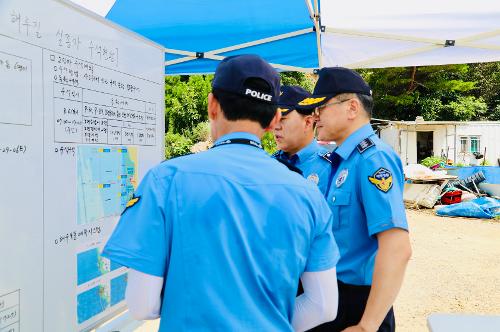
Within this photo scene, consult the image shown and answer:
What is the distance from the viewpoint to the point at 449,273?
6789mm

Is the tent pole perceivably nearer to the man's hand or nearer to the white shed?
the man's hand

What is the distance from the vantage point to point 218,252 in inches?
42.9

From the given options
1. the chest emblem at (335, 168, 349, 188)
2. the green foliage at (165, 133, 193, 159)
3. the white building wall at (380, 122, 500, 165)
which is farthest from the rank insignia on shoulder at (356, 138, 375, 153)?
the white building wall at (380, 122, 500, 165)

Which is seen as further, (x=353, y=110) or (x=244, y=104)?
(x=353, y=110)

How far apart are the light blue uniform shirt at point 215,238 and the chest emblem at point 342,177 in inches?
28.2

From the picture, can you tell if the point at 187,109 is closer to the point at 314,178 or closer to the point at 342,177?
the point at 314,178

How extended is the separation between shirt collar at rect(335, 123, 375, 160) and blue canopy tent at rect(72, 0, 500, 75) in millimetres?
1404

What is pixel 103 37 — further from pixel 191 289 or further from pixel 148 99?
pixel 191 289

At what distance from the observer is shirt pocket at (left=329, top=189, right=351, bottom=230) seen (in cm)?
181

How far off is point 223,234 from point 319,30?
2.79 metres

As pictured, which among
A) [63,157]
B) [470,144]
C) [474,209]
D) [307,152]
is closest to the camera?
[63,157]

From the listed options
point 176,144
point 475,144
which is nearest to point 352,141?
point 176,144

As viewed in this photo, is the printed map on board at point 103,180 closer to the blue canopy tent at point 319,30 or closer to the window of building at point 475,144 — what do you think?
the blue canopy tent at point 319,30

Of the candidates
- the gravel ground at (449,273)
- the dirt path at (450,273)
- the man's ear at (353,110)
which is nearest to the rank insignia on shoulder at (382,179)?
the man's ear at (353,110)
